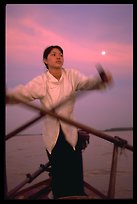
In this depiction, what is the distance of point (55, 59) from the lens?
111 inches

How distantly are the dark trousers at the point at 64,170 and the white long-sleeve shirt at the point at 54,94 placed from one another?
0.21 feet

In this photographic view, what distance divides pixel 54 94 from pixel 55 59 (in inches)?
14.2

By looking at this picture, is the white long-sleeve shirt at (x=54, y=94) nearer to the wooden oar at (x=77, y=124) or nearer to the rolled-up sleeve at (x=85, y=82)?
the rolled-up sleeve at (x=85, y=82)

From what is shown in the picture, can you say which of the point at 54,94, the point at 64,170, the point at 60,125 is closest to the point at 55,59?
the point at 54,94

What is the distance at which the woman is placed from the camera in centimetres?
276

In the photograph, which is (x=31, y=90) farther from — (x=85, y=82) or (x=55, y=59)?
(x=85, y=82)

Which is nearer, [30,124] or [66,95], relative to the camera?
[30,124]
